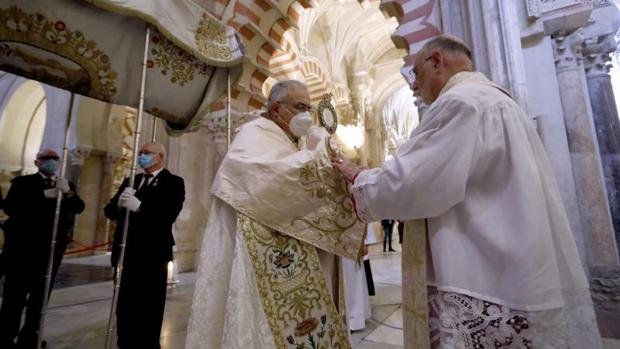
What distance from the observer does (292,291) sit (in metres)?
1.42

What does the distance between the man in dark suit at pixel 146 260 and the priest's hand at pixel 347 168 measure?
4.78ft

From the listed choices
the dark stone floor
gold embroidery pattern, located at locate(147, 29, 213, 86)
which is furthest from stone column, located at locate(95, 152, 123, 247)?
gold embroidery pattern, located at locate(147, 29, 213, 86)

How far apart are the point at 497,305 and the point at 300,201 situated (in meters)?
0.82

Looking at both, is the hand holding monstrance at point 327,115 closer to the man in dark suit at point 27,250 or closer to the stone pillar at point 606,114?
the man in dark suit at point 27,250

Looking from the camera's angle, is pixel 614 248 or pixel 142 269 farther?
pixel 614 248

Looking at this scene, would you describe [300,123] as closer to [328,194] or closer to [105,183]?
[328,194]

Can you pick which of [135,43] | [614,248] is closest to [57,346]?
[135,43]

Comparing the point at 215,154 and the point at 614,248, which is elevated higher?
the point at 215,154

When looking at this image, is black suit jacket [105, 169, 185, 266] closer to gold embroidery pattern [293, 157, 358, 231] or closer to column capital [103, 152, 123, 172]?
gold embroidery pattern [293, 157, 358, 231]

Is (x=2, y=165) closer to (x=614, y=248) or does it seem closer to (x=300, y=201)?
(x=300, y=201)

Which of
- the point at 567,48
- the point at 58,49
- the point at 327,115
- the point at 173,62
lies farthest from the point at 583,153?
the point at 58,49

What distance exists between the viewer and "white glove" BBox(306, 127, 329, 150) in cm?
161

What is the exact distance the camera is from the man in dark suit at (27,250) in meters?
2.38

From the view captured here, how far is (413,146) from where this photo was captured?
45.6 inches
